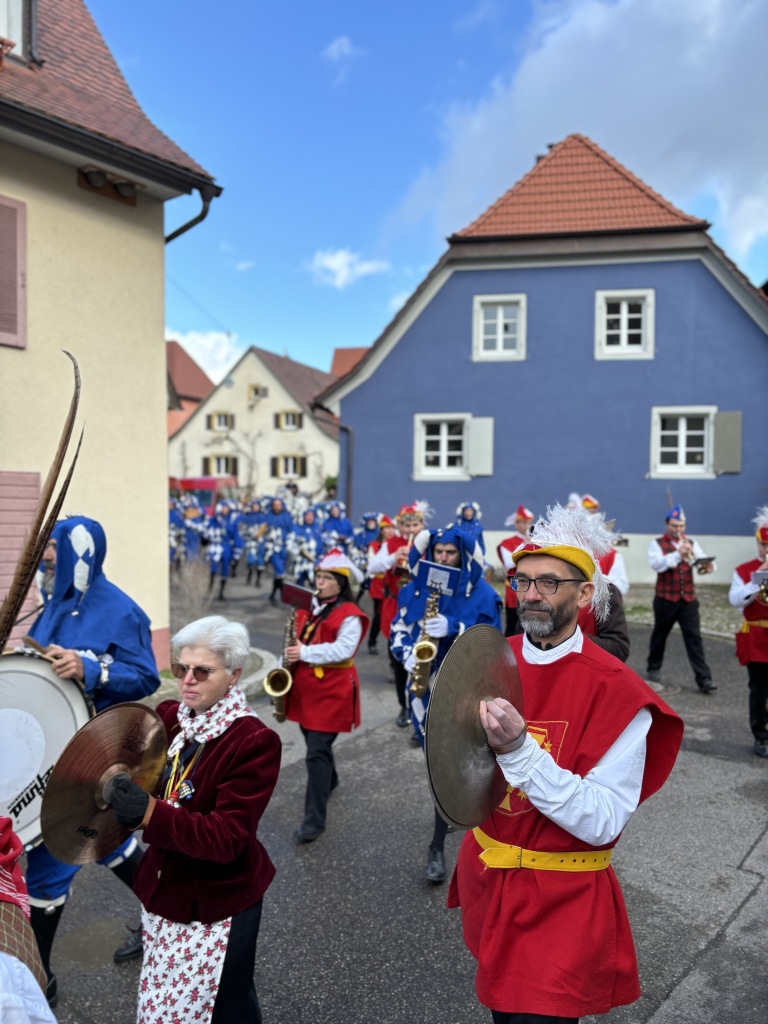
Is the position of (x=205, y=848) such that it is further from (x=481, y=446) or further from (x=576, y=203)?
(x=576, y=203)

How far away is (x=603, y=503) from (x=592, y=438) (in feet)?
4.98

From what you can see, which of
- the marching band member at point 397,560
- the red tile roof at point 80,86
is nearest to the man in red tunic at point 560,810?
the marching band member at point 397,560

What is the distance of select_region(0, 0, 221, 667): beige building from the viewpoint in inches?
309

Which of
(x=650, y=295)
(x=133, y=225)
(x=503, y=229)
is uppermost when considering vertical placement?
(x=503, y=229)

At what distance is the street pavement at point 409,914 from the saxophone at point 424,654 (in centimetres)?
91

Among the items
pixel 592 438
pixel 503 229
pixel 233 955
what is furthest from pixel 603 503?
pixel 233 955

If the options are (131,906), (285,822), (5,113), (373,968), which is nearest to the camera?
(373,968)

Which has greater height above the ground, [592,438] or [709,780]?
[592,438]

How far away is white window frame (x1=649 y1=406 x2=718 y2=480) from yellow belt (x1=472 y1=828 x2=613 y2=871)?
16898mm

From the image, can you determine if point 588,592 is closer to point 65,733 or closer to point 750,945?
point 65,733

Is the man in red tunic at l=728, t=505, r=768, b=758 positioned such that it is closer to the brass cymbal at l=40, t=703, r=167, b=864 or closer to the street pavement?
the street pavement

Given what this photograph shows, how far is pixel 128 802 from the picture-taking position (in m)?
2.27

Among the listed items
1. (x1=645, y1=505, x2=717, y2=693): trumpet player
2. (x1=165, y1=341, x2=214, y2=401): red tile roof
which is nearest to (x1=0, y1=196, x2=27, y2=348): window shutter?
(x1=645, y1=505, x2=717, y2=693): trumpet player

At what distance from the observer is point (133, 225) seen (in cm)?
898
